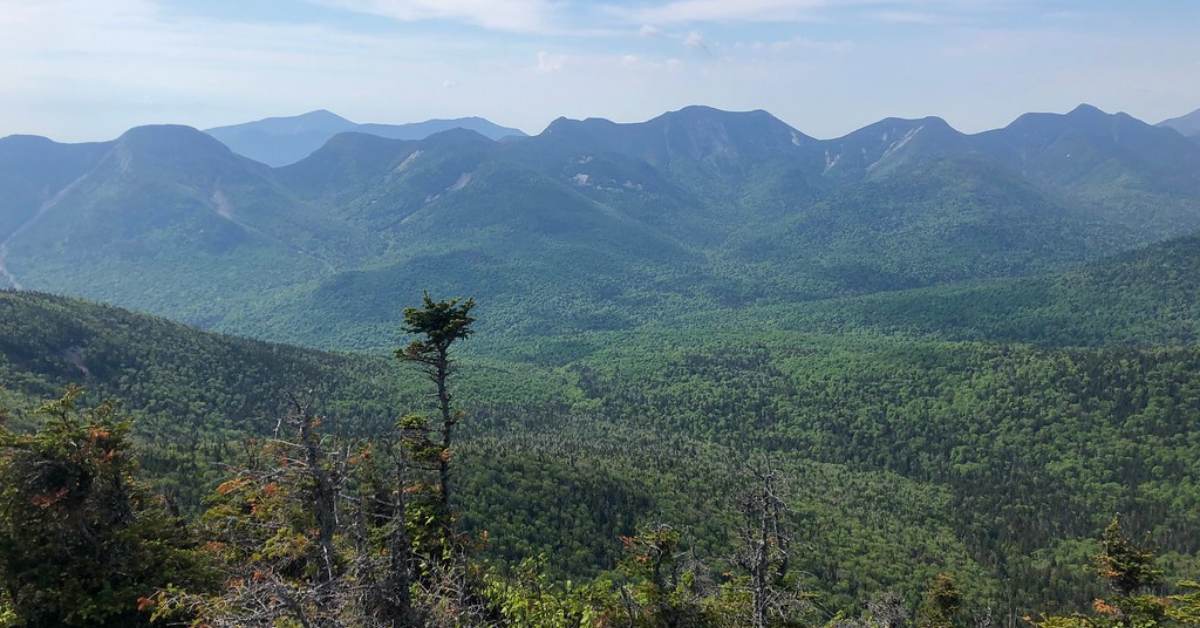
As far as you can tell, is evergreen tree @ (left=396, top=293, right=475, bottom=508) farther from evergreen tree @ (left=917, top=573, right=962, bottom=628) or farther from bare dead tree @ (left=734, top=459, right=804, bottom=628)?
evergreen tree @ (left=917, top=573, right=962, bottom=628)

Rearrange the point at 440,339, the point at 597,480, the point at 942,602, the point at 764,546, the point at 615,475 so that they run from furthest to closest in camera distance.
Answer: the point at 615,475 < the point at 597,480 < the point at 942,602 < the point at 440,339 < the point at 764,546

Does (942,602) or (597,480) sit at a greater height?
(942,602)

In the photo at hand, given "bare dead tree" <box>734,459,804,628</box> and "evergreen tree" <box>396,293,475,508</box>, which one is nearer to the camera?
"bare dead tree" <box>734,459,804,628</box>

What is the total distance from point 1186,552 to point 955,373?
5564cm

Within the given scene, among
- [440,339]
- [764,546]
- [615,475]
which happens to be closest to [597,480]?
[615,475]

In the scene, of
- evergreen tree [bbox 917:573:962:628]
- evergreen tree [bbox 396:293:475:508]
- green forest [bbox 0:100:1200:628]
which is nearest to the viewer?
green forest [bbox 0:100:1200:628]

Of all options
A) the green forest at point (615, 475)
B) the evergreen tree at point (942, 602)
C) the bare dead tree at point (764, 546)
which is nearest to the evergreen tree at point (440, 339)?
the green forest at point (615, 475)

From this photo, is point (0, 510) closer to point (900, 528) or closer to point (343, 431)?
point (343, 431)

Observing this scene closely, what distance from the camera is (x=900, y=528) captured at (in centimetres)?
9512

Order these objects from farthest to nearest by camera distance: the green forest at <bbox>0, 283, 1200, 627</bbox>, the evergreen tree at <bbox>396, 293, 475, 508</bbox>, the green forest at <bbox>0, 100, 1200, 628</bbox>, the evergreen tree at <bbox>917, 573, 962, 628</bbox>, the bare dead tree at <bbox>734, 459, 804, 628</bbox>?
the evergreen tree at <bbox>917, 573, 962, 628</bbox>
the evergreen tree at <bbox>396, 293, 475, 508</bbox>
the green forest at <bbox>0, 283, 1200, 627</bbox>
the green forest at <bbox>0, 100, 1200, 628</bbox>
the bare dead tree at <bbox>734, 459, 804, 628</bbox>

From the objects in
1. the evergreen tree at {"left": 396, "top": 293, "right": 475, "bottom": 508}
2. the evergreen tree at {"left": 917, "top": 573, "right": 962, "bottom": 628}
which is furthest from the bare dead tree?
the evergreen tree at {"left": 917, "top": 573, "right": 962, "bottom": 628}

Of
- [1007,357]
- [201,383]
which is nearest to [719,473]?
[1007,357]

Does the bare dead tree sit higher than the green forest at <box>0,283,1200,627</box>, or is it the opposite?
the bare dead tree

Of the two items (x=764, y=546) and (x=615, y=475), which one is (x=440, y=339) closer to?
(x=764, y=546)
